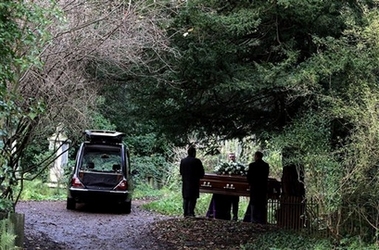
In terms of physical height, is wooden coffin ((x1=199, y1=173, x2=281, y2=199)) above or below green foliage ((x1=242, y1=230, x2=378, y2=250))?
above

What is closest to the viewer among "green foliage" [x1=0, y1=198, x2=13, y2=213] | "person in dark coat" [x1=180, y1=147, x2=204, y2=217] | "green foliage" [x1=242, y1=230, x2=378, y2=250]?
"green foliage" [x1=0, y1=198, x2=13, y2=213]

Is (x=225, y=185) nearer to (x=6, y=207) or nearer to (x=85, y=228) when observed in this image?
(x=85, y=228)

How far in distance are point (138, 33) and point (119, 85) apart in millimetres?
2317

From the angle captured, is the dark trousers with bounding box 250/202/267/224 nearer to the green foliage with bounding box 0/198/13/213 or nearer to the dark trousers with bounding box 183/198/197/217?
the dark trousers with bounding box 183/198/197/217

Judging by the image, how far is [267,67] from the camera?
923 cm

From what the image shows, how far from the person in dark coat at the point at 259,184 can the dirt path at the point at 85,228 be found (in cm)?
279

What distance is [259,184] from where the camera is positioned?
1336cm

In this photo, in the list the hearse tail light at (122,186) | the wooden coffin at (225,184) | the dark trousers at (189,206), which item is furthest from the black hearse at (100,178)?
the wooden coffin at (225,184)

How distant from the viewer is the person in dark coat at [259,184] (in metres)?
13.3

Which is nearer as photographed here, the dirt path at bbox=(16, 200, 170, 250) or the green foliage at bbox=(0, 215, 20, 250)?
the green foliage at bbox=(0, 215, 20, 250)

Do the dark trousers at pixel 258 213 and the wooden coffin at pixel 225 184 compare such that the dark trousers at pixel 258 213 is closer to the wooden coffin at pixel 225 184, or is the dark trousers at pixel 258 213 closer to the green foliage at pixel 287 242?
the wooden coffin at pixel 225 184

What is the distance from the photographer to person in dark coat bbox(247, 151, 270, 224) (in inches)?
523

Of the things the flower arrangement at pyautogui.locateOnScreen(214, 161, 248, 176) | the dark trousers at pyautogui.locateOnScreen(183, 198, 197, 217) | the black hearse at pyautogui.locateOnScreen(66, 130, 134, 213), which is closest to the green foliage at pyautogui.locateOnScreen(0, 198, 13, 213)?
the dark trousers at pyautogui.locateOnScreen(183, 198, 197, 217)

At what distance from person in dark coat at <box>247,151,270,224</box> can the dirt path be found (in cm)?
279
